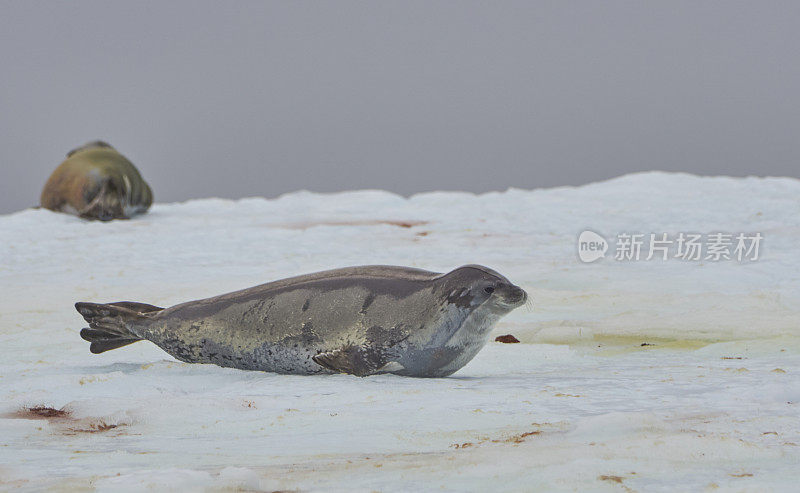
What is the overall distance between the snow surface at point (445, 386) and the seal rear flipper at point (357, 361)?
0.18 ft

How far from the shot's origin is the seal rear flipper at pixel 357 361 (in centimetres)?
381

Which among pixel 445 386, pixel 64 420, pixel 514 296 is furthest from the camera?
pixel 514 296

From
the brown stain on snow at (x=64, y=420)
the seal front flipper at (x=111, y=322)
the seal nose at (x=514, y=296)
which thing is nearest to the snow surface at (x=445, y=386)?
the brown stain on snow at (x=64, y=420)

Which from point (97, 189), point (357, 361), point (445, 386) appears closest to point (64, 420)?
point (357, 361)

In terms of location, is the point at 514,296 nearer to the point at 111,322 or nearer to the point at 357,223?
the point at 111,322

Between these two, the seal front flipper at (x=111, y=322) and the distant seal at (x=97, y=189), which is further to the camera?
the distant seal at (x=97, y=189)

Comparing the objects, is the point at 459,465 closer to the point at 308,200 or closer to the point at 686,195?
the point at 686,195

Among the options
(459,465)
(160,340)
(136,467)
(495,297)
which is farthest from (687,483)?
(160,340)

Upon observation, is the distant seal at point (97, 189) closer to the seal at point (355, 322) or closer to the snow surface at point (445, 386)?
the snow surface at point (445, 386)

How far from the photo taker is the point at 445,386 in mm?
3594

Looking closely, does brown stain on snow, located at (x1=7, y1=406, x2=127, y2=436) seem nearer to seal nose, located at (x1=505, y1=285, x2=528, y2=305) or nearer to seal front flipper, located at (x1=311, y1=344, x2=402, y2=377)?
seal front flipper, located at (x1=311, y1=344, x2=402, y2=377)

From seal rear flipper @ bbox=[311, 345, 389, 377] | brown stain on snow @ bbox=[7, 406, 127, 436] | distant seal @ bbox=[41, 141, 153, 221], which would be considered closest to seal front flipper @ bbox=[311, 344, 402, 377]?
seal rear flipper @ bbox=[311, 345, 389, 377]

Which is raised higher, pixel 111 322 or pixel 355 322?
pixel 355 322

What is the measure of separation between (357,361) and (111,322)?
1349 millimetres
